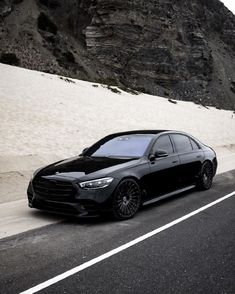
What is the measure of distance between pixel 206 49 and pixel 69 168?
69.9 m

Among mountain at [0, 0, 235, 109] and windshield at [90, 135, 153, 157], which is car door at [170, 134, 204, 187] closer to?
windshield at [90, 135, 153, 157]

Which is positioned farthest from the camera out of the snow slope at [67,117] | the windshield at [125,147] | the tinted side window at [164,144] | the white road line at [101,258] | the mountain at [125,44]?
the mountain at [125,44]

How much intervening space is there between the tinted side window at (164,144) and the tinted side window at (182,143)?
0.27 m

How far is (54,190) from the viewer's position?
6.72m

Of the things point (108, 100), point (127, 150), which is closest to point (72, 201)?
point (127, 150)

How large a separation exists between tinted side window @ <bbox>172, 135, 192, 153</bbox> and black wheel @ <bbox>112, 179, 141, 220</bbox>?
6.62 ft

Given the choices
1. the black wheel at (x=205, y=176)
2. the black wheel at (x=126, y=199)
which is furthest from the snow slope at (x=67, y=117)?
the black wheel at (x=126, y=199)

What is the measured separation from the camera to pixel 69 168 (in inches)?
282

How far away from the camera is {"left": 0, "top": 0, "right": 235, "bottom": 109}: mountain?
5212 centimetres

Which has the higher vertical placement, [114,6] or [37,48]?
[114,6]

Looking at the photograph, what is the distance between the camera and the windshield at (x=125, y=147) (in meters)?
7.88

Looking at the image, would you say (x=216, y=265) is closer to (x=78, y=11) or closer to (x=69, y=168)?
(x=69, y=168)

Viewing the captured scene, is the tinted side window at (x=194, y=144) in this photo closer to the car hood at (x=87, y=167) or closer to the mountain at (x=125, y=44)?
the car hood at (x=87, y=167)

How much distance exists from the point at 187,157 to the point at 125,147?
5.22 ft
